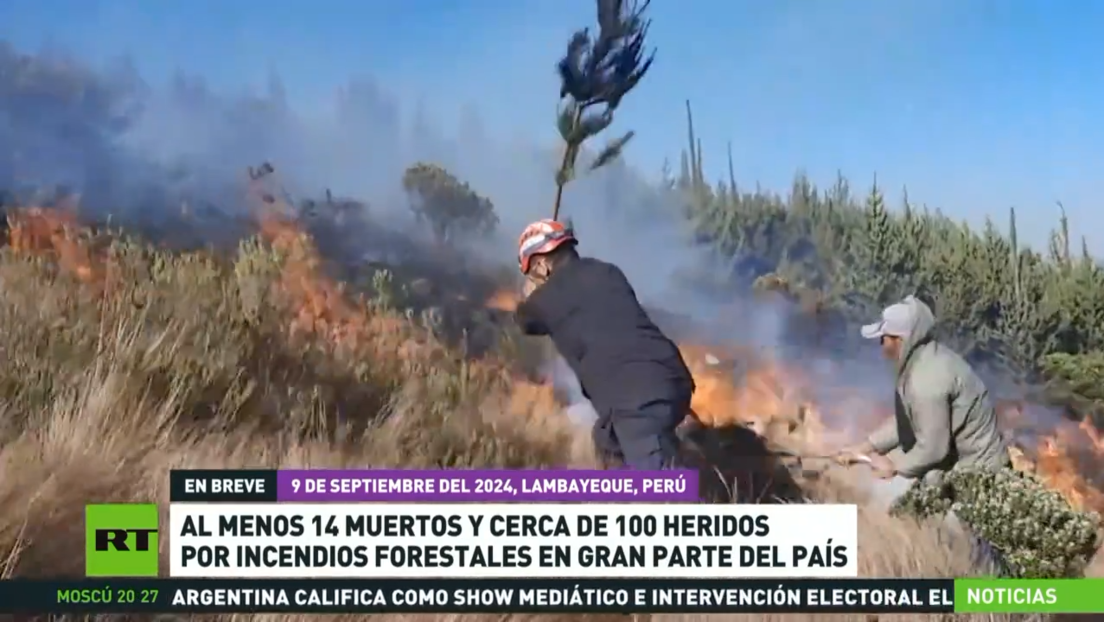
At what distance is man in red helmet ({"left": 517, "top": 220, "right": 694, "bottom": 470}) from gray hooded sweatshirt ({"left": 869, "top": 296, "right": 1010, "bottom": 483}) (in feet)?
1.98

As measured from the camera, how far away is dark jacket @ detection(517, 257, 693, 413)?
328 cm

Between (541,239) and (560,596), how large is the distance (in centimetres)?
95

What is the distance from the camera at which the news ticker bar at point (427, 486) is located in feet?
10.4

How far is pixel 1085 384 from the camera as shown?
11.0 feet

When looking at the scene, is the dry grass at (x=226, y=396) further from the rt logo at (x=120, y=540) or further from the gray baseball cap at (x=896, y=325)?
the gray baseball cap at (x=896, y=325)

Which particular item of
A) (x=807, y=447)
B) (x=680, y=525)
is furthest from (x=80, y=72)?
(x=807, y=447)

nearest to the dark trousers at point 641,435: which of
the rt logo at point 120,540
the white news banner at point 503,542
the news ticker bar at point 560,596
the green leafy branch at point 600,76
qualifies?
the white news banner at point 503,542

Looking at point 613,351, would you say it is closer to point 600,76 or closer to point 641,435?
point 641,435

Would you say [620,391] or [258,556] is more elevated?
[620,391]

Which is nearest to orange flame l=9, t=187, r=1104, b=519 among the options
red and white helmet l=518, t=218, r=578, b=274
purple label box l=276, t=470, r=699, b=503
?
red and white helmet l=518, t=218, r=578, b=274

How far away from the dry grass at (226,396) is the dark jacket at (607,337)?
0.53 feet

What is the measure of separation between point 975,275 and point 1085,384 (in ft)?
1.39

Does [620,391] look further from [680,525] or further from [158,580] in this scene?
[158,580]

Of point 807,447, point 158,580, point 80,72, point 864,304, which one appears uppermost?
point 80,72
